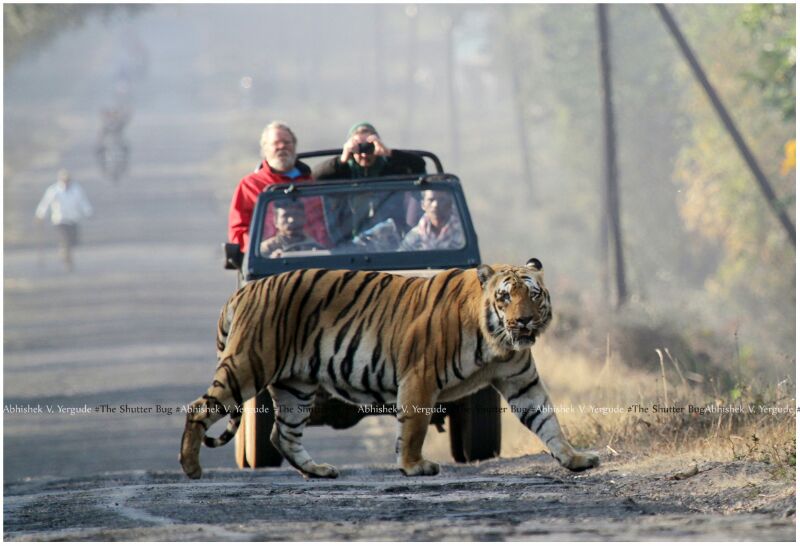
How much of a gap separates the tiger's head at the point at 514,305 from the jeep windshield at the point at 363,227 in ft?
6.51

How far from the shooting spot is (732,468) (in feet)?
29.8

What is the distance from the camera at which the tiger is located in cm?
902

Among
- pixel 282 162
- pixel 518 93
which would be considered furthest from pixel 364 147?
pixel 518 93

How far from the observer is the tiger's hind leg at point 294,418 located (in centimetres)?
972

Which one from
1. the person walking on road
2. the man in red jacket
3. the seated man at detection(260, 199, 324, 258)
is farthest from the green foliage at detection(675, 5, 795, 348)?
the seated man at detection(260, 199, 324, 258)

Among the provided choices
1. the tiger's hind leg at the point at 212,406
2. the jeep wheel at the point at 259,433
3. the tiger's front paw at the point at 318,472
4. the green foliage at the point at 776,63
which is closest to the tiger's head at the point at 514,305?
the tiger's hind leg at the point at 212,406

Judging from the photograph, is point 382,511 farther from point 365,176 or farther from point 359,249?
point 365,176

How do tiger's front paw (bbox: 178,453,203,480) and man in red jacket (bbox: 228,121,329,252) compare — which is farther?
man in red jacket (bbox: 228,121,329,252)

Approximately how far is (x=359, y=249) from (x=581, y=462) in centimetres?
256

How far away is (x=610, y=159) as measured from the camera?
29.2 metres

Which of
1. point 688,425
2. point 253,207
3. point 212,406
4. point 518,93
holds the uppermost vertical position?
point 518,93

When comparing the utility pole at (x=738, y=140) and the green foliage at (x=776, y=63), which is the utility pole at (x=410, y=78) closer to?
the green foliage at (x=776, y=63)

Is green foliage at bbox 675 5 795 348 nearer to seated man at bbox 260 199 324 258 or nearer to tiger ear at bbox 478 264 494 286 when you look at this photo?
seated man at bbox 260 199 324 258

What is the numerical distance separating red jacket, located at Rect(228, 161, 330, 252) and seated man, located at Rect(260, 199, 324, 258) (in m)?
0.04
